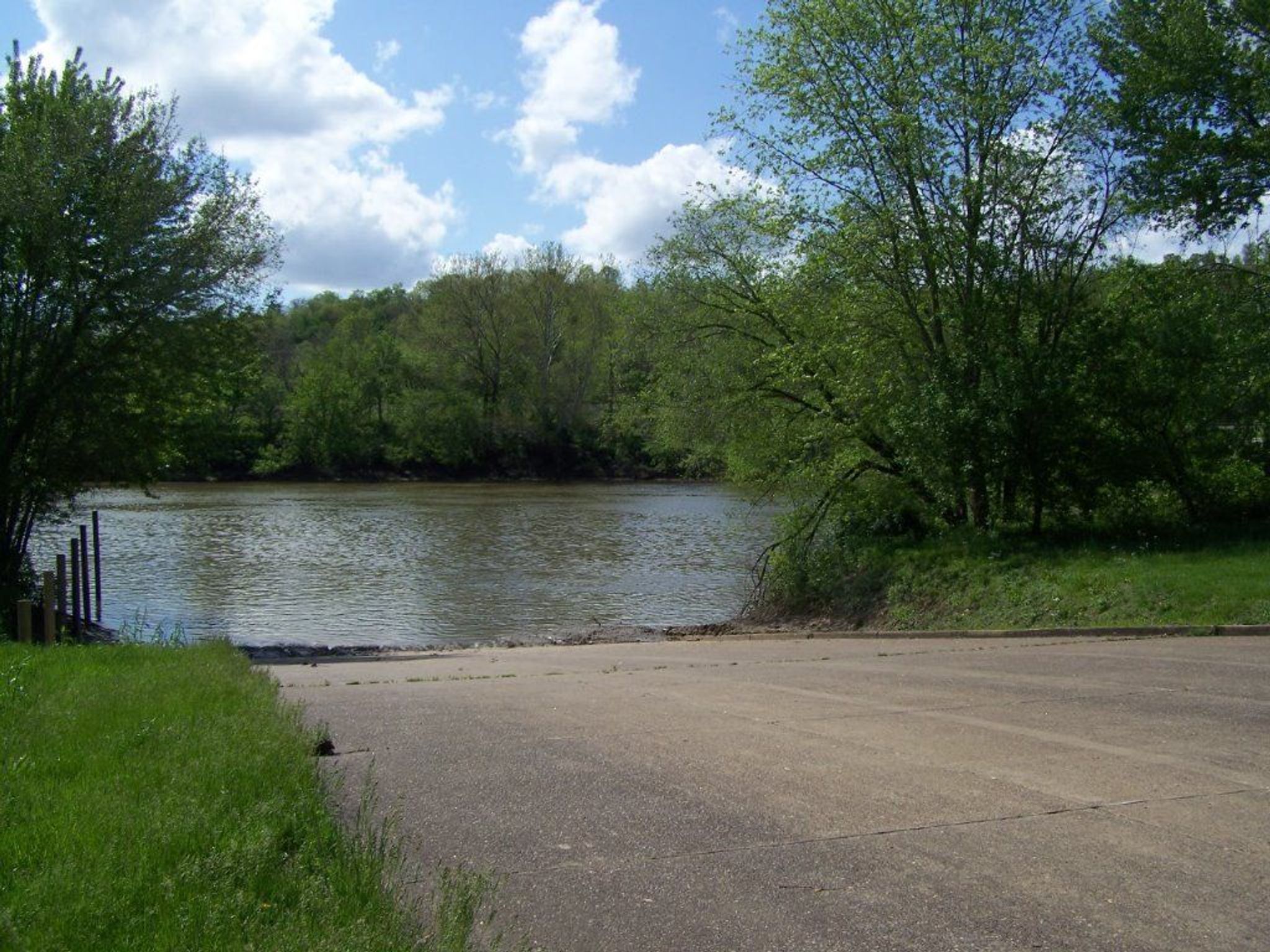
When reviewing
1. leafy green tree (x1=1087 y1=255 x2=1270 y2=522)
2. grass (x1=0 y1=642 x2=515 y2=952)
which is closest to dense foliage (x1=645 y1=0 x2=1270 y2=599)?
leafy green tree (x1=1087 y1=255 x2=1270 y2=522)

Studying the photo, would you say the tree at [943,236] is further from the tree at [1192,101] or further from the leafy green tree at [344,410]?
the leafy green tree at [344,410]

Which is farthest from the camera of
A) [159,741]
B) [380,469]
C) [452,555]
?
[380,469]

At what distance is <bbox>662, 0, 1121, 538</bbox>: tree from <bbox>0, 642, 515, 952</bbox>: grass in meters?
15.8

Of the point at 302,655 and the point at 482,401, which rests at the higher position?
the point at 482,401

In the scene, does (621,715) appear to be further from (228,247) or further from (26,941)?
(228,247)

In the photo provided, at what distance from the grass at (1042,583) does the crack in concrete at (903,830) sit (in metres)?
9.33

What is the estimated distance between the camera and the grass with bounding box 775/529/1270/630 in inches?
589

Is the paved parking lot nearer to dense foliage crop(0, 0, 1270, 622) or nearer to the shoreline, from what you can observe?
the shoreline

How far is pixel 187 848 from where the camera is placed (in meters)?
4.49

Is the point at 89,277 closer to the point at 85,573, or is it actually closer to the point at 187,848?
the point at 85,573

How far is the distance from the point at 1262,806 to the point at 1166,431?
50.6 ft

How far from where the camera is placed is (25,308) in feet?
61.7

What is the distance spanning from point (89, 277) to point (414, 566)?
49.1 ft

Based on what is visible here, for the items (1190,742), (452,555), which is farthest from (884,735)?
(452,555)
